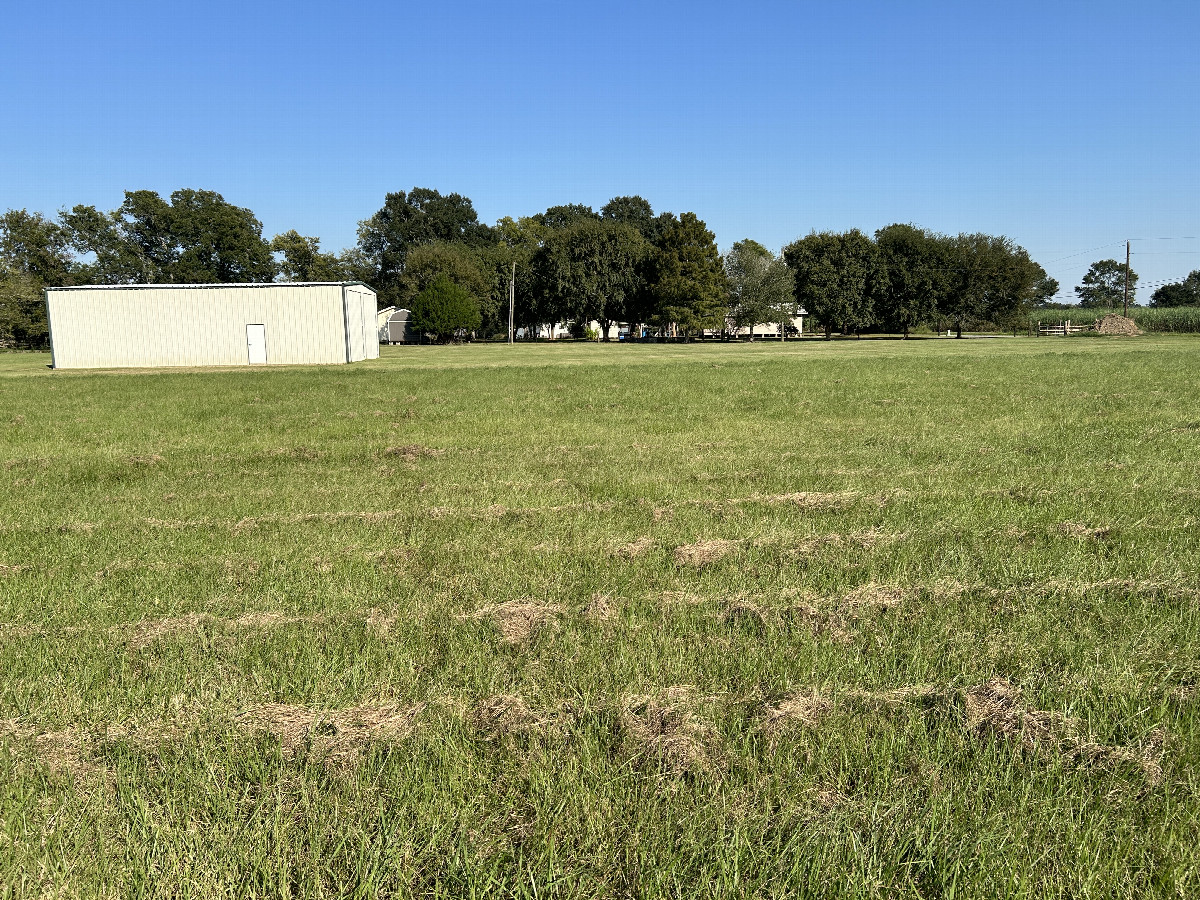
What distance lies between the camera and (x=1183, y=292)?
5300 inches

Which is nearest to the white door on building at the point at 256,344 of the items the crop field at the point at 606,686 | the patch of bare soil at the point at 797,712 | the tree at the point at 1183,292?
the crop field at the point at 606,686

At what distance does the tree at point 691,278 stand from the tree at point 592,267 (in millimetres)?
8029

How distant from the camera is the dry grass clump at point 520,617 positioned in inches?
183

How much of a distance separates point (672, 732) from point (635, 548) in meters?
2.99

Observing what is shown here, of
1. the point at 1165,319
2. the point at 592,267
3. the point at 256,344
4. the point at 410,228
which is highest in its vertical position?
the point at 410,228

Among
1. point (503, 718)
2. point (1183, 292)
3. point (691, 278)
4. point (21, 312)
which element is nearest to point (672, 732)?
point (503, 718)

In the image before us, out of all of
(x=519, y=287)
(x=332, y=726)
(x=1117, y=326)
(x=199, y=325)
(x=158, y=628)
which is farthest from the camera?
(x=519, y=287)

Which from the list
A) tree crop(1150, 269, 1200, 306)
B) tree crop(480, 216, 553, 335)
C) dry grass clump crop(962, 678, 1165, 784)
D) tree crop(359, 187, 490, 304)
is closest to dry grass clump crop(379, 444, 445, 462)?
dry grass clump crop(962, 678, 1165, 784)

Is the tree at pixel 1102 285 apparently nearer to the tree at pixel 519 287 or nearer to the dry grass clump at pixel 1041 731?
the tree at pixel 519 287

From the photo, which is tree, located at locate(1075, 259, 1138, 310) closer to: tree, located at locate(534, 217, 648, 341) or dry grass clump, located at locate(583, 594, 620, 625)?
tree, located at locate(534, 217, 648, 341)

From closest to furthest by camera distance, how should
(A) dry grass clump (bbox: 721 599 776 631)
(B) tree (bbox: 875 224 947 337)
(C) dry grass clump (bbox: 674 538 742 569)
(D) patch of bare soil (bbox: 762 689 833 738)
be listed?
(D) patch of bare soil (bbox: 762 689 833 738)
(A) dry grass clump (bbox: 721 599 776 631)
(C) dry grass clump (bbox: 674 538 742 569)
(B) tree (bbox: 875 224 947 337)

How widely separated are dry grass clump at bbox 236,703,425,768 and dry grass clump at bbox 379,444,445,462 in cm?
777

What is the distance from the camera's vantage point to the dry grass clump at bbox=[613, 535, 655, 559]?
630cm

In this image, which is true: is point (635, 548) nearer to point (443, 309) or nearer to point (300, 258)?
point (443, 309)
